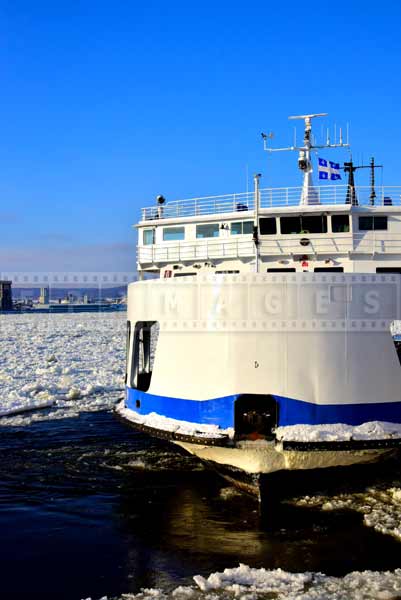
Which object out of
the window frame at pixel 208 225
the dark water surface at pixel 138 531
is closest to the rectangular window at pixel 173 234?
the window frame at pixel 208 225

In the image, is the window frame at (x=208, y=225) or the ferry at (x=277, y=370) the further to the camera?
the window frame at (x=208, y=225)

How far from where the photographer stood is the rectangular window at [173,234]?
15.3 m

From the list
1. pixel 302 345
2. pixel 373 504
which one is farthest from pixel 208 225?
pixel 373 504

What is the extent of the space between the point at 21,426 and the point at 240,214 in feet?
24.3

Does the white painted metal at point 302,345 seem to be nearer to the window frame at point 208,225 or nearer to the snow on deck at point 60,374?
the window frame at point 208,225

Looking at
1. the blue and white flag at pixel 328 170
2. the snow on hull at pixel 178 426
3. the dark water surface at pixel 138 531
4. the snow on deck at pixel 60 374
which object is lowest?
A: the dark water surface at pixel 138 531

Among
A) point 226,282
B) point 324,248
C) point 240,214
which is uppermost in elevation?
point 240,214

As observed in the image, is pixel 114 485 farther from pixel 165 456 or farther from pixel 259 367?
pixel 259 367

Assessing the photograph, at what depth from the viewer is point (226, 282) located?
9.98m

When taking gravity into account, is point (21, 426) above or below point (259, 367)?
below

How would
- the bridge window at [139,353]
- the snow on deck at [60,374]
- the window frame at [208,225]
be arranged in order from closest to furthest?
the bridge window at [139,353] → the window frame at [208,225] → the snow on deck at [60,374]

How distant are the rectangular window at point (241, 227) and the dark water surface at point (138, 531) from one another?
5326 mm

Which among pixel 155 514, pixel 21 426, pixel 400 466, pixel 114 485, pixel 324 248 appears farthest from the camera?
pixel 21 426

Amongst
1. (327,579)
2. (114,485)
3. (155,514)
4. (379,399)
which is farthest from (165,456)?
(327,579)
